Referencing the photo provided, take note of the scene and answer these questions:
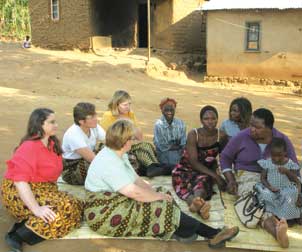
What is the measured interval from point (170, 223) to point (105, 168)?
0.69 metres

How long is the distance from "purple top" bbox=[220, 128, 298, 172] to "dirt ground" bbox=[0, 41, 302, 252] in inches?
46.8

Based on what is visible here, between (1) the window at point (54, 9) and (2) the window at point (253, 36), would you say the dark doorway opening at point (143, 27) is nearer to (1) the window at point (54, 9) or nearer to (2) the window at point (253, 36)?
(1) the window at point (54, 9)

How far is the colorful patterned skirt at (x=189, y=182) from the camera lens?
4445 millimetres

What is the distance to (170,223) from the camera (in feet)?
11.6

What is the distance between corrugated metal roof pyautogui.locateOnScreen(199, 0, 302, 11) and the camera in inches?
592

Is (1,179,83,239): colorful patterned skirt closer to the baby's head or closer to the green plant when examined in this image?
the baby's head

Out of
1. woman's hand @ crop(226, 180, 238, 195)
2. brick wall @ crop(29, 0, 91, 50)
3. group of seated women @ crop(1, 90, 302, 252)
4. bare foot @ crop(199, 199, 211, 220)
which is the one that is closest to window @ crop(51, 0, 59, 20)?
brick wall @ crop(29, 0, 91, 50)

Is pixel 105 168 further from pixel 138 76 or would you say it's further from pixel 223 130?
pixel 138 76

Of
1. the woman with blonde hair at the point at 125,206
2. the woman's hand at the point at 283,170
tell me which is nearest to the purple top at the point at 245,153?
the woman's hand at the point at 283,170

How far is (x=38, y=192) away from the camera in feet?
12.0

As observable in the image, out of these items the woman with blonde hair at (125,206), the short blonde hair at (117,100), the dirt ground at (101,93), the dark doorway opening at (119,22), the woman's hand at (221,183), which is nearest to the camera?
the woman with blonde hair at (125,206)

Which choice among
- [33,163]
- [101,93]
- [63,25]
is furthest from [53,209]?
[63,25]

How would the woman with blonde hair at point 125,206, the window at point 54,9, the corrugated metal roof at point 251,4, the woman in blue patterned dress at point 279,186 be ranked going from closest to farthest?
the woman with blonde hair at point 125,206
the woman in blue patterned dress at point 279,186
the corrugated metal roof at point 251,4
the window at point 54,9

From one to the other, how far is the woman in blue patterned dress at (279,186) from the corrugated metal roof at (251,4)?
39.9 ft
